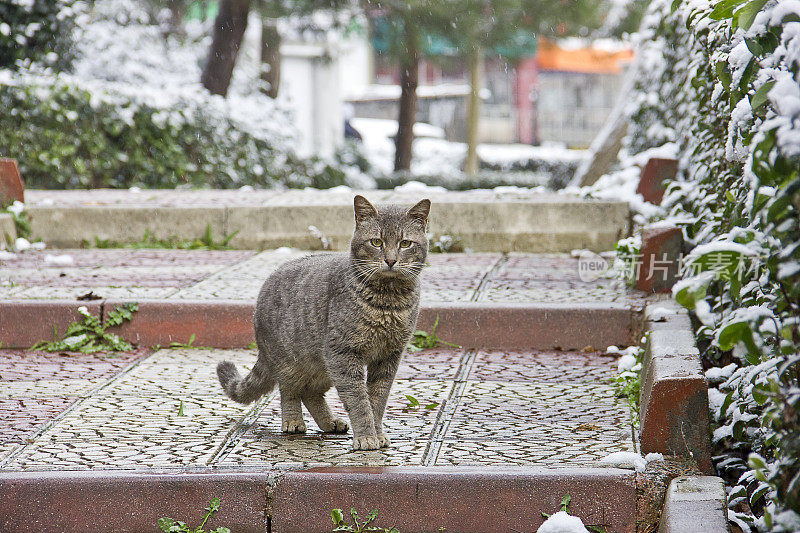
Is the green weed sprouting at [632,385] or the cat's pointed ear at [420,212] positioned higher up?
the cat's pointed ear at [420,212]

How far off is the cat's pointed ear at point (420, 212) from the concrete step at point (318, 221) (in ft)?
11.5

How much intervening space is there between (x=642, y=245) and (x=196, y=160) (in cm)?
753

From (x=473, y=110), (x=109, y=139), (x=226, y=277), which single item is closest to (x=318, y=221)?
(x=226, y=277)

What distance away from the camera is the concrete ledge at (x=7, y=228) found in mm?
7164

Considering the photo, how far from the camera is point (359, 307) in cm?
356

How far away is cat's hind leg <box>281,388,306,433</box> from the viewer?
12.4 feet

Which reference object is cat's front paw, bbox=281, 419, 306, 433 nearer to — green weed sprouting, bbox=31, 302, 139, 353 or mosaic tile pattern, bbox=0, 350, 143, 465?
mosaic tile pattern, bbox=0, 350, 143, 465

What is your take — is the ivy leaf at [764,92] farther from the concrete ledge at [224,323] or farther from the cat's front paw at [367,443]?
the concrete ledge at [224,323]

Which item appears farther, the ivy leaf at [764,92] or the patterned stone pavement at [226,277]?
the patterned stone pavement at [226,277]

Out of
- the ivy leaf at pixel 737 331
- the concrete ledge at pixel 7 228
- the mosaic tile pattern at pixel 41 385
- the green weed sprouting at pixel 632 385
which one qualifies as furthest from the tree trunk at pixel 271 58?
the ivy leaf at pixel 737 331

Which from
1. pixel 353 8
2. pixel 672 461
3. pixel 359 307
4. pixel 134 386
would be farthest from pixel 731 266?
pixel 353 8

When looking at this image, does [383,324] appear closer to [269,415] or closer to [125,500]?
[269,415]

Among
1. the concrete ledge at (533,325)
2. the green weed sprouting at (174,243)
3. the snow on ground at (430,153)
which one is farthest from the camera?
the snow on ground at (430,153)

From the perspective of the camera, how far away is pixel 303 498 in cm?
315
